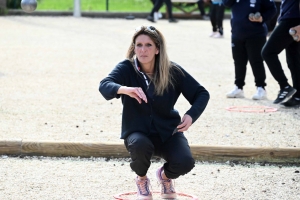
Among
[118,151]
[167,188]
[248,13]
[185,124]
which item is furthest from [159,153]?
[248,13]

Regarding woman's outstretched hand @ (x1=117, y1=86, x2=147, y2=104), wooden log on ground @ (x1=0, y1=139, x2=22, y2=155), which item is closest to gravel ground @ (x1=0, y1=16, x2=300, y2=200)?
wooden log on ground @ (x1=0, y1=139, x2=22, y2=155)

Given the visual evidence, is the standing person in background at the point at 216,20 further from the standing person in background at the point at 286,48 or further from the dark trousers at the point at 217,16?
the standing person in background at the point at 286,48

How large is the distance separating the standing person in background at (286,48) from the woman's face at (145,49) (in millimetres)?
4326

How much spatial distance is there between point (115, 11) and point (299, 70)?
1713 centimetres

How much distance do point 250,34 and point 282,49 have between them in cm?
66

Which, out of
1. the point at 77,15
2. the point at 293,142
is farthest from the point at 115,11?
the point at 293,142

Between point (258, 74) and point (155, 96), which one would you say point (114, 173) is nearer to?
point (155, 96)

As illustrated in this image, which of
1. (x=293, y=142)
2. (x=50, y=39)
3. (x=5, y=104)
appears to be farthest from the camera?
(x=50, y=39)

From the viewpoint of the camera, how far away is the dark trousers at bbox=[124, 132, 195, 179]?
555 cm

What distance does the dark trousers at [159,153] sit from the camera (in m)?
5.55

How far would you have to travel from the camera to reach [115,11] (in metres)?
26.7

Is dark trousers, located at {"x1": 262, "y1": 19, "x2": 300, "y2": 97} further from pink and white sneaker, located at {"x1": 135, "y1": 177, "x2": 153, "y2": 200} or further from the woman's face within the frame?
pink and white sneaker, located at {"x1": 135, "y1": 177, "x2": 153, "y2": 200}

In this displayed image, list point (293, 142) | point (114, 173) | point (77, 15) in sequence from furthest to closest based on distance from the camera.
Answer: point (77, 15) → point (293, 142) → point (114, 173)

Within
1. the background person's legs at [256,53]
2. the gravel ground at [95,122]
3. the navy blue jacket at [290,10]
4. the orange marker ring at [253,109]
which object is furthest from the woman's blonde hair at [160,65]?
the background person's legs at [256,53]
